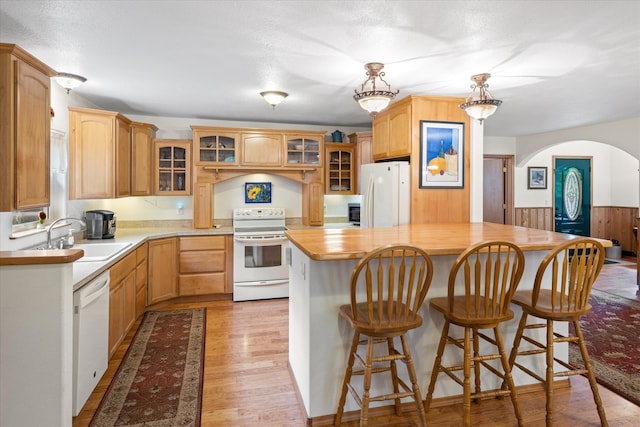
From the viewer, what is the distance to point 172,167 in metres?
5.02

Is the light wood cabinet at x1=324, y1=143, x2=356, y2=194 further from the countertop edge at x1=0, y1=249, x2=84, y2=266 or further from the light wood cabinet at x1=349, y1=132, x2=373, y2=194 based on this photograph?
the countertop edge at x1=0, y1=249, x2=84, y2=266

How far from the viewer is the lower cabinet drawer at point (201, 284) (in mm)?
4656

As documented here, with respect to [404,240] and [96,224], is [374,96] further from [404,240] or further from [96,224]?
[96,224]

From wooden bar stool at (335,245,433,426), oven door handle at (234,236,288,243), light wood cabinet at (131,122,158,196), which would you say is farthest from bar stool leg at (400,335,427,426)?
light wood cabinet at (131,122,158,196)

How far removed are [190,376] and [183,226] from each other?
2.80 m

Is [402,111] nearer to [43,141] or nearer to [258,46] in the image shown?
[258,46]

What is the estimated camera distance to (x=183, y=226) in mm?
5254

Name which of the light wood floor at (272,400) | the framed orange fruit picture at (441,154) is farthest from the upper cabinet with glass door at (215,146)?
the framed orange fruit picture at (441,154)

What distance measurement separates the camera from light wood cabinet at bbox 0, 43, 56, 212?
2.03m

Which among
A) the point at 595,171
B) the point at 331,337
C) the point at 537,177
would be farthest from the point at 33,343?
the point at 595,171

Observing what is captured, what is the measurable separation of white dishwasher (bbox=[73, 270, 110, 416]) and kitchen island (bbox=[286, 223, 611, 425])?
130 cm

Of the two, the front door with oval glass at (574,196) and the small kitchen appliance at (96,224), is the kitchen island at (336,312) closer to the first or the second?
the small kitchen appliance at (96,224)

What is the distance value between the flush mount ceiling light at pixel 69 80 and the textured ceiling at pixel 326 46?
0.30 feet

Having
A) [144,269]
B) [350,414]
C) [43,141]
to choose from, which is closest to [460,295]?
[350,414]
